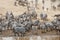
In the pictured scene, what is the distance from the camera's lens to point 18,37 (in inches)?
195

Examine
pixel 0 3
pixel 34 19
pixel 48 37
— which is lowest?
pixel 48 37

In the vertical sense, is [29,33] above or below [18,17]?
below

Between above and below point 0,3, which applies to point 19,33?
below

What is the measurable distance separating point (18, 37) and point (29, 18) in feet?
1.63

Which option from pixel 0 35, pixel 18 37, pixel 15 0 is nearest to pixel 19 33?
pixel 18 37

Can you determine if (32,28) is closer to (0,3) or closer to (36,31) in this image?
(36,31)

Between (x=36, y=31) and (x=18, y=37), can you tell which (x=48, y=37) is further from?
(x=18, y=37)

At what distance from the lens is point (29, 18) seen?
5.16 m

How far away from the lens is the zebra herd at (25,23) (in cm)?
500

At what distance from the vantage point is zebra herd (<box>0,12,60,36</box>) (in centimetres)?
500

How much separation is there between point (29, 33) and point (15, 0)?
83 cm

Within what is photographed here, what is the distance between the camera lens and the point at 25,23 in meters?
5.06

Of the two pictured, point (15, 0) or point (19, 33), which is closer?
point (19, 33)

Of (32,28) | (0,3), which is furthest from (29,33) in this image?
(0,3)
